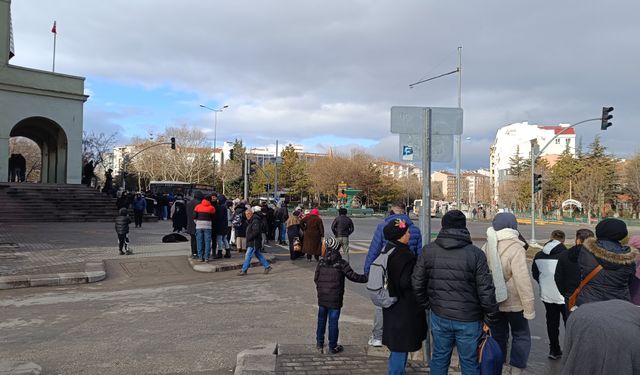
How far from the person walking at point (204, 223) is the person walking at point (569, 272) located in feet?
29.9

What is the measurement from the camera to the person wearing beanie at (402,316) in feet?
15.0

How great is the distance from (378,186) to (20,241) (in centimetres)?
5462

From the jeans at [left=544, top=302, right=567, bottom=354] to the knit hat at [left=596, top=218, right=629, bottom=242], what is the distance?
5.84ft

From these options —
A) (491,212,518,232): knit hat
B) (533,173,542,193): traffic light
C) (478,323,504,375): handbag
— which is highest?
(533,173,542,193): traffic light

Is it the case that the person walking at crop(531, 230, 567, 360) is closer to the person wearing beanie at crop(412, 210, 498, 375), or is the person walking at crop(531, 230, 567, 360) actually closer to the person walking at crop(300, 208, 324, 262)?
the person wearing beanie at crop(412, 210, 498, 375)

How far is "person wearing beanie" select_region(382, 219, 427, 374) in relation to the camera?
4.59 metres

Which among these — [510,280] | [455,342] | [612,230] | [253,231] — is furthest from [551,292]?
[253,231]

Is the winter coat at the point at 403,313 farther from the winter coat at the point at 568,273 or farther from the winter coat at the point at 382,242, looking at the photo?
the winter coat at the point at 568,273

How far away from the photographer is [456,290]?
13.8 ft

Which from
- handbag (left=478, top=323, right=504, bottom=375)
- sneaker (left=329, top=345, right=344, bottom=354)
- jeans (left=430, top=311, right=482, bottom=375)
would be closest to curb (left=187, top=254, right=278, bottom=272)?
sneaker (left=329, top=345, right=344, bottom=354)

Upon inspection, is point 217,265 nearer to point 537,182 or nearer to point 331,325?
point 331,325

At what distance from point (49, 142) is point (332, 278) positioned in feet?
119

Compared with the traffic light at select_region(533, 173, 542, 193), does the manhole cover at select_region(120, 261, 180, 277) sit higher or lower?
lower

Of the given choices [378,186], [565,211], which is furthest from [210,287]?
[565,211]
